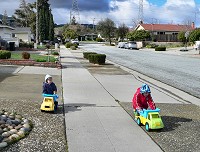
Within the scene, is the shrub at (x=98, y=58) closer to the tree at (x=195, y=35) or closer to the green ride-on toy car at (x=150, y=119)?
the green ride-on toy car at (x=150, y=119)

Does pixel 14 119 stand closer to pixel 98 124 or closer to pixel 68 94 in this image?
pixel 98 124

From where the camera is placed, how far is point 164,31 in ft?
319

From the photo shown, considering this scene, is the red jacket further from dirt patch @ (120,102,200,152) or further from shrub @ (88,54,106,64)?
shrub @ (88,54,106,64)

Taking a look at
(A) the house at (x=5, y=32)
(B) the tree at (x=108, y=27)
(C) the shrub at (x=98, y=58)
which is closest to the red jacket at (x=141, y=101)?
(C) the shrub at (x=98, y=58)

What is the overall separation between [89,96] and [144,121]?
392cm

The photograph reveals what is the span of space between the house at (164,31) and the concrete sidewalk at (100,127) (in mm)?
78982

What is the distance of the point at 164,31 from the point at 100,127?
9320 centimetres

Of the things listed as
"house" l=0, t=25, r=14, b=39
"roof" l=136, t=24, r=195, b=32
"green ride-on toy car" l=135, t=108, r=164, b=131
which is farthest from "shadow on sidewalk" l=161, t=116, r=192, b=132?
"roof" l=136, t=24, r=195, b=32

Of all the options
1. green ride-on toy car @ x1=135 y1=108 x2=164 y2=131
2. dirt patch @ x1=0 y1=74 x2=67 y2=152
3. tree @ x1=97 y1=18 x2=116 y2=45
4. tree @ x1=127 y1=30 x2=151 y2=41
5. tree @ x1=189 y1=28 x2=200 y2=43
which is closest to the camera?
dirt patch @ x1=0 y1=74 x2=67 y2=152

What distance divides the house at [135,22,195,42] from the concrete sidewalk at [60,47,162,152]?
259 ft

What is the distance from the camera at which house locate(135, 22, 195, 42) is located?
88312 mm

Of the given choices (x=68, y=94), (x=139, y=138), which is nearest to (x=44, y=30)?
(x=68, y=94)

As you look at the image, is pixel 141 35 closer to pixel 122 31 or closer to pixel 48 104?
pixel 122 31

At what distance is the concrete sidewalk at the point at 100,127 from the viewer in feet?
19.2
